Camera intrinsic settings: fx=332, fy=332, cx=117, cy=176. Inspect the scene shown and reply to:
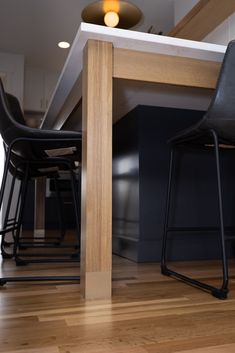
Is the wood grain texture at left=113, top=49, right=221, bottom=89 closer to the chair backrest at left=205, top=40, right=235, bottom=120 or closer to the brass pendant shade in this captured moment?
the chair backrest at left=205, top=40, right=235, bottom=120

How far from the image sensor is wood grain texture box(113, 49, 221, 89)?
118cm

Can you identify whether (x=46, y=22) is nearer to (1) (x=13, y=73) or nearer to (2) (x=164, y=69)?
(1) (x=13, y=73)

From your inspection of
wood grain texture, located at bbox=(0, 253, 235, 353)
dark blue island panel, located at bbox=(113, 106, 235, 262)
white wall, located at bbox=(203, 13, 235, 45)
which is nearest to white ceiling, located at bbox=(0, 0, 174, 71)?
white wall, located at bbox=(203, 13, 235, 45)

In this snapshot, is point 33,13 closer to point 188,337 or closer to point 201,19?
point 201,19

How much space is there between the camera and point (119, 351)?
2.21 ft

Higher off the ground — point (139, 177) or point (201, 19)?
point (201, 19)

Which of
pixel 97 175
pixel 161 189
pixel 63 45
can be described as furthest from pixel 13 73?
pixel 97 175

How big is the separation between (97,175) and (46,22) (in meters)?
3.78

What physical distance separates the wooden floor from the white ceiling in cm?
362

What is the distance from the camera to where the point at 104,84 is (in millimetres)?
1132

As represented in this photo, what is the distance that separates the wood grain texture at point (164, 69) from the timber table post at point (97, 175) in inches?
2.2

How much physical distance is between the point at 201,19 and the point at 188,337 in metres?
2.24

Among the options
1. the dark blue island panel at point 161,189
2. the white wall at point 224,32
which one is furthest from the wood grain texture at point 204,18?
the dark blue island panel at point 161,189

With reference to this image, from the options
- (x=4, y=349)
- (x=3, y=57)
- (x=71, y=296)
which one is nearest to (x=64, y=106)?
(x=71, y=296)
